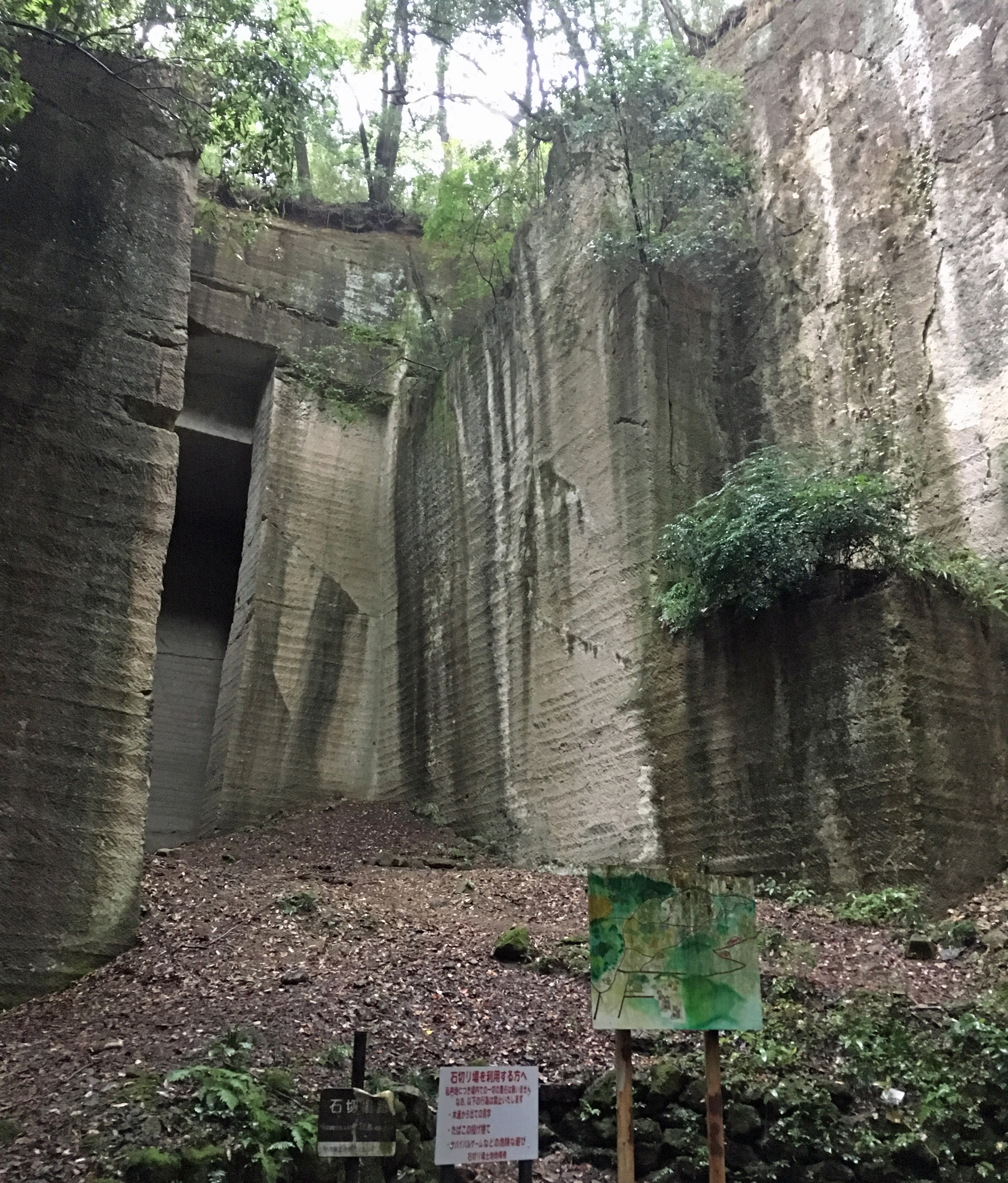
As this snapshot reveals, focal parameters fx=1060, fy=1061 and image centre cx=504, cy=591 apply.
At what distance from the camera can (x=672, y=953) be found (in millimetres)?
4227

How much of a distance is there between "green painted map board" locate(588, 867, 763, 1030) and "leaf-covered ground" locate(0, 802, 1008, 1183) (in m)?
1.31

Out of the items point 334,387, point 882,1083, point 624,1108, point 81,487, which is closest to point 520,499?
point 334,387

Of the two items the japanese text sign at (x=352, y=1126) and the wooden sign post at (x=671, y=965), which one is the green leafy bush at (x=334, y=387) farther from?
the japanese text sign at (x=352, y=1126)

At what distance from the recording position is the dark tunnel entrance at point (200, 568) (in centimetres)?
1450

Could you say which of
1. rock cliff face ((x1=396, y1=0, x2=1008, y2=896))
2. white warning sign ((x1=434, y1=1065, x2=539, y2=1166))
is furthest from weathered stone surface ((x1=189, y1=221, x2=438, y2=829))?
white warning sign ((x1=434, y1=1065, x2=539, y2=1166))

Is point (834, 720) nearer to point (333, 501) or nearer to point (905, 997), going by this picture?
point (905, 997)

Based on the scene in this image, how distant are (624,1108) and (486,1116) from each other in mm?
576

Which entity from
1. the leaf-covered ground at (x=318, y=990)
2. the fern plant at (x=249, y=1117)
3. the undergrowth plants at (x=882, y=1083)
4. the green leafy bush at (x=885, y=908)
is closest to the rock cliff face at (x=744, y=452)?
the green leafy bush at (x=885, y=908)

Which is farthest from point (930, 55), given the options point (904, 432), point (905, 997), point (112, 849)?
point (112, 849)

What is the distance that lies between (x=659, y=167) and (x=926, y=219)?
9.74 ft

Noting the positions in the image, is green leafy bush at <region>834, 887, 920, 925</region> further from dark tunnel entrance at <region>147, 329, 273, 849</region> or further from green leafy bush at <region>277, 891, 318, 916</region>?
dark tunnel entrance at <region>147, 329, 273, 849</region>

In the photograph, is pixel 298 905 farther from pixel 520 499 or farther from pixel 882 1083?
pixel 520 499

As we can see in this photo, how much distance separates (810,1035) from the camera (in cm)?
572

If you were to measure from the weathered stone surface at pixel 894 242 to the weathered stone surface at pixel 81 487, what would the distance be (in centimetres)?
601
